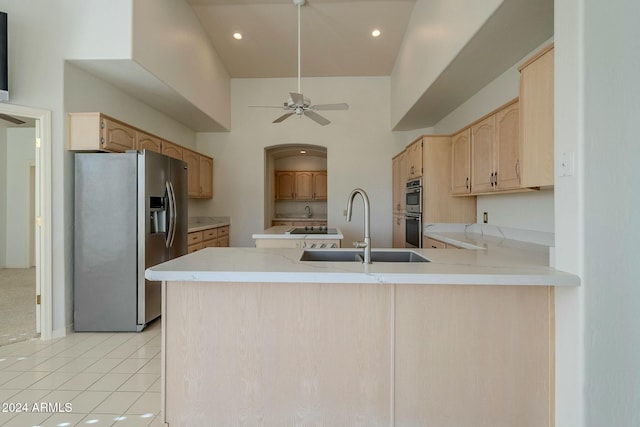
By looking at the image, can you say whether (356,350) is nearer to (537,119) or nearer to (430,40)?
(537,119)

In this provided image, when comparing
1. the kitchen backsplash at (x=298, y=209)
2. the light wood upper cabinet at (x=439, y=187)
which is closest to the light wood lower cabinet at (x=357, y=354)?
the light wood upper cabinet at (x=439, y=187)

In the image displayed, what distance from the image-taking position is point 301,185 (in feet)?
28.9

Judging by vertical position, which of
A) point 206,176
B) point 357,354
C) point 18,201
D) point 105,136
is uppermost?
point 105,136

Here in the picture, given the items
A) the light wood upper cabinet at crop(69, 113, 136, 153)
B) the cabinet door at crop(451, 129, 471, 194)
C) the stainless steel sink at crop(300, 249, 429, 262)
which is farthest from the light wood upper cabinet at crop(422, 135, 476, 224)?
the light wood upper cabinet at crop(69, 113, 136, 153)

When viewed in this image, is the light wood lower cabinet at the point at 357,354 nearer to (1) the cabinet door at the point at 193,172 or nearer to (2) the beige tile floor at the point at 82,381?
(2) the beige tile floor at the point at 82,381

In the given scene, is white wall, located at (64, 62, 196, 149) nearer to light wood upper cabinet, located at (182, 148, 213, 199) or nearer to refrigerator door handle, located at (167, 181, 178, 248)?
light wood upper cabinet, located at (182, 148, 213, 199)

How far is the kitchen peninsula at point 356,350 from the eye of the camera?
5.01 ft

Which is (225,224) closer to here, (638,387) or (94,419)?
(94,419)

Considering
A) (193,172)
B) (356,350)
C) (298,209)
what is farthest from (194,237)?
(298,209)

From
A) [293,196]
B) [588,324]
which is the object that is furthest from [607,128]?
[293,196]

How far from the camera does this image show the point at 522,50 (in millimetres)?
2697

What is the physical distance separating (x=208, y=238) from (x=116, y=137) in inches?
84.0

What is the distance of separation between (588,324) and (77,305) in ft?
12.4

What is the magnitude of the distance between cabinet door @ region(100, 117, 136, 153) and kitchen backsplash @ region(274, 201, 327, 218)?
5611 millimetres
